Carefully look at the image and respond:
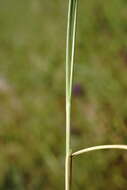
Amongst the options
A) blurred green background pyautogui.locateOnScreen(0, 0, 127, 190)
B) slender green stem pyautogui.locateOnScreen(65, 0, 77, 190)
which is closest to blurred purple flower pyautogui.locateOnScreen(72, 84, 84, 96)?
blurred green background pyautogui.locateOnScreen(0, 0, 127, 190)

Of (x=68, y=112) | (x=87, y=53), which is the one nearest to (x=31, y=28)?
(x=87, y=53)

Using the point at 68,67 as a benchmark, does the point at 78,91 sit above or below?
below

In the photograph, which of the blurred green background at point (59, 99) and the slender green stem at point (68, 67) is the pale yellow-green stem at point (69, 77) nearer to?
the slender green stem at point (68, 67)

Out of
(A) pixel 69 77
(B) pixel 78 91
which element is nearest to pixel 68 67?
(A) pixel 69 77

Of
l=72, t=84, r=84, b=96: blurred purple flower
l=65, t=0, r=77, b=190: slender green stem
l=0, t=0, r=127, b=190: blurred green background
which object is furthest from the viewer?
l=72, t=84, r=84, b=96: blurred purple flower

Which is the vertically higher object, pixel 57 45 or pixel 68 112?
pixel 68 112

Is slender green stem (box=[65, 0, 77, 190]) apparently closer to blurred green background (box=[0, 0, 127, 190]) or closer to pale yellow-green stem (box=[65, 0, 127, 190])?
pale yellow-green stem (box=[65, 0, 127, 190])

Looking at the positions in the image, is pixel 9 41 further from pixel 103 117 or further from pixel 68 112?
pixel 68 112

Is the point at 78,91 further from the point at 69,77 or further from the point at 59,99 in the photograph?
the point at 69,77

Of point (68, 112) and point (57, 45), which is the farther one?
point (57, 45)
